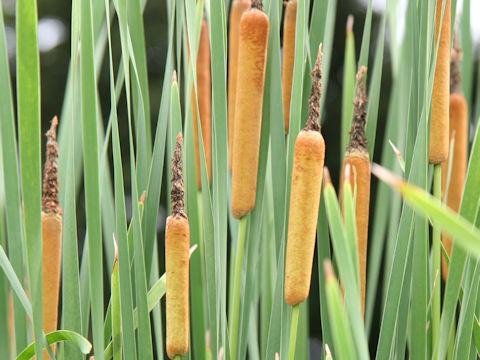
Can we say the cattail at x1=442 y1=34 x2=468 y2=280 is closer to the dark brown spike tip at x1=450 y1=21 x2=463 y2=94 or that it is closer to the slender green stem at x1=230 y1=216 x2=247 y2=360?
the dark brown spike tip at x1=450 y1=21 x2=463 y2=94

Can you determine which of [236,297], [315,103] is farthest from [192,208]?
[315,103]

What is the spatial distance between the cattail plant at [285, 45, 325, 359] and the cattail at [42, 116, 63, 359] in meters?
0.24

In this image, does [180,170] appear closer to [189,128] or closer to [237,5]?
[189,128]

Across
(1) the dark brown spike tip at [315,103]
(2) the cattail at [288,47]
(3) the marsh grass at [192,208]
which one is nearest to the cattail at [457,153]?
(3) the marsh grass at [192,208]

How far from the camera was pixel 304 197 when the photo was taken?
0.60 metres

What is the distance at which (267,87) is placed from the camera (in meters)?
0.79

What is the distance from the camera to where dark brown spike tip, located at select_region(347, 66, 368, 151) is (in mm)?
703

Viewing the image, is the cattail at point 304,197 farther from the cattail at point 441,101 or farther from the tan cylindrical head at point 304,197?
the cattail at point 441,101

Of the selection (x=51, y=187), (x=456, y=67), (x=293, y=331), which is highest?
(x=456, y=67)

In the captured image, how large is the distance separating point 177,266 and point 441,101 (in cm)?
33

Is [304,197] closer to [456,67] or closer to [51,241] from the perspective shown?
[51,241]

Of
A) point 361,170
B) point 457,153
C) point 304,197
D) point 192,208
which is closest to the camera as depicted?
point 304,197

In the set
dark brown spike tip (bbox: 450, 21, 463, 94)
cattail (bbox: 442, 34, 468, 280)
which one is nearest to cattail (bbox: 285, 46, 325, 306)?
cattail (bbox: 442, 34, 468, 280)

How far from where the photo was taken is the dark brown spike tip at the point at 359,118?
70cm
